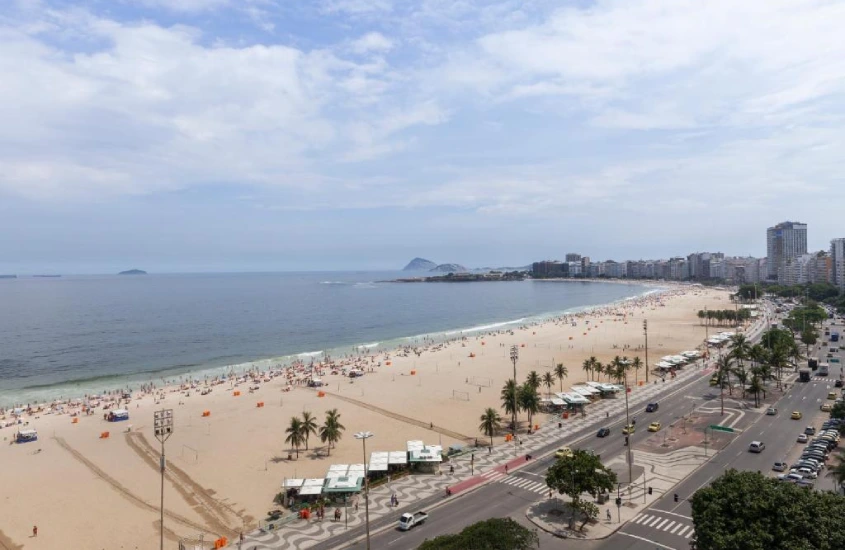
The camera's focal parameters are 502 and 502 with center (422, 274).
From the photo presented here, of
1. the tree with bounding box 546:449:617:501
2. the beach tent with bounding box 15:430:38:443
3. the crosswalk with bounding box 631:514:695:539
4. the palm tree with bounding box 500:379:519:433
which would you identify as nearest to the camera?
the crosswalk with bounding box 631:514:695:539

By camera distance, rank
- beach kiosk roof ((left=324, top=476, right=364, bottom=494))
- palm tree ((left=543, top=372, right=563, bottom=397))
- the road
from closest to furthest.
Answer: the road → beach kiosk roof ((left=324, top=476, right=364, bottom=494)) → palm tree ((left=543, top=372, right=563, bottom=397))

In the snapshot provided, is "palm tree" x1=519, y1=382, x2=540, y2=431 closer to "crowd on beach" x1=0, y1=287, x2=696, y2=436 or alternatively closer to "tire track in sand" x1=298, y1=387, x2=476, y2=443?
"tire track in sand" x1=298, y1=387, x2=476, y2=443

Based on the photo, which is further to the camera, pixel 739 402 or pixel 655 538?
pixel 739 402

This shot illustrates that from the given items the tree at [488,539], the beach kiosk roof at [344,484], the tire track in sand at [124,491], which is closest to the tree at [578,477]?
the tree at [488,539]

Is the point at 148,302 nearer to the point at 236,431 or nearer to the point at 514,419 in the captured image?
the point at 236,431

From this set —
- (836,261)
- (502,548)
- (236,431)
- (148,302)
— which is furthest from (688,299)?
(148,302)

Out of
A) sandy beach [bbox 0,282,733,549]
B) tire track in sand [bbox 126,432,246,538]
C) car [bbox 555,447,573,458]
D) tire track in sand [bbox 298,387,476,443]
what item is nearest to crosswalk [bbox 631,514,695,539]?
car [bbox 555,447,573,458]
